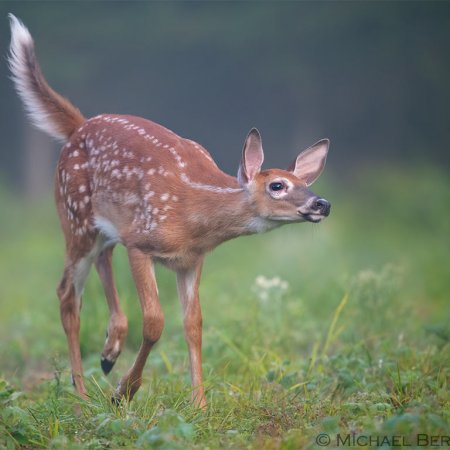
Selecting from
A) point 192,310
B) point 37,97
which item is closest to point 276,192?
point 192,310

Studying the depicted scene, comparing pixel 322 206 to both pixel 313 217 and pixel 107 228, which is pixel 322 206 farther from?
pixel 107 228

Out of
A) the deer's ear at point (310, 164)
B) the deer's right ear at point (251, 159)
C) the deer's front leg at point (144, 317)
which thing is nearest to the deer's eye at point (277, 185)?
the deer's right ear at point (251, 159)

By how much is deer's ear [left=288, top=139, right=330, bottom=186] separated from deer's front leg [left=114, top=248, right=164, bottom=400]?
103cm

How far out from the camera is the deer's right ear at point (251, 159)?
561 cm

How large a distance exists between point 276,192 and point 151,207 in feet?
2.68

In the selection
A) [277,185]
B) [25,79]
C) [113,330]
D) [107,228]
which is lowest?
[113,330]

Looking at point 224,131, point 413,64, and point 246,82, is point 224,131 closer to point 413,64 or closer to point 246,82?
point 246,82

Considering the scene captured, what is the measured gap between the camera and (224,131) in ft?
74.1

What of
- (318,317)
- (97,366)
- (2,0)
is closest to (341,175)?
(2,0)

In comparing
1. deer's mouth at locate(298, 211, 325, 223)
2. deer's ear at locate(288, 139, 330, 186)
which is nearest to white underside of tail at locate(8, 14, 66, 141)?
deer's ear at locate(288, 139, 330, 186)

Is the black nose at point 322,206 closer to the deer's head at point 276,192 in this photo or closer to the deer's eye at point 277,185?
the deer's head at point 276,192

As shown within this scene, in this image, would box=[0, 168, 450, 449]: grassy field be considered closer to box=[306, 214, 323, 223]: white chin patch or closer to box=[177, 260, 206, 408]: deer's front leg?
box=[177, 260, 206, 408]: deer's front leg

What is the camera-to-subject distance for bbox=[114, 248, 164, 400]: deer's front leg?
5.69 meters

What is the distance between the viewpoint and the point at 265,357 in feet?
21.8
